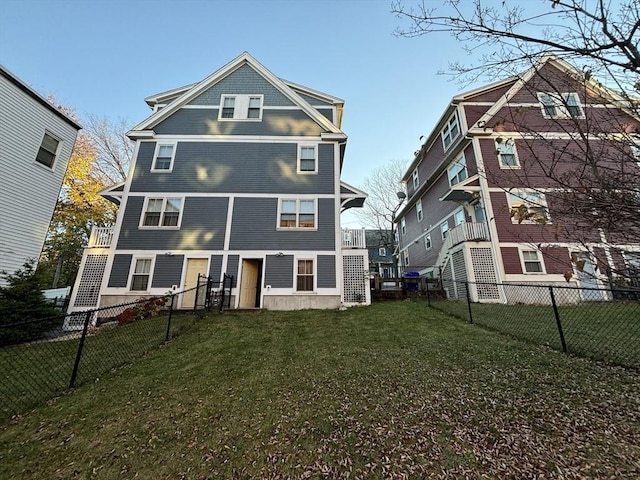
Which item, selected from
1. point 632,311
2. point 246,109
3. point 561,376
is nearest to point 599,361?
point 561,376

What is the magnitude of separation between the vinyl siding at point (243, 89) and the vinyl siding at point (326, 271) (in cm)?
878

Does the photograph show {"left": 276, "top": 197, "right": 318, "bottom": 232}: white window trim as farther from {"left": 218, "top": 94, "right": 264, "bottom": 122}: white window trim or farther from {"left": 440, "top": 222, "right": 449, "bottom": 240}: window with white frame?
{"left": 440, "top": 222, "right": 449, "bottom": 240}: window with white frame

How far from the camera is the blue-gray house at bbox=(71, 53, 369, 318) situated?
1159 cm

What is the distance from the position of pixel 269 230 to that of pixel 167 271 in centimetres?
481

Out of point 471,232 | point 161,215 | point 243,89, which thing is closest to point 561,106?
point 471,232

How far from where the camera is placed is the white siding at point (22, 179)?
10492 millimetres

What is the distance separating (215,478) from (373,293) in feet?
38.4

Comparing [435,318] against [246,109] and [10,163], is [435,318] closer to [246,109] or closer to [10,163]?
[246,109]

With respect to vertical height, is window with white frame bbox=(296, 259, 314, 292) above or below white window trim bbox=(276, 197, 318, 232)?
below

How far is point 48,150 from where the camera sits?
12172mm

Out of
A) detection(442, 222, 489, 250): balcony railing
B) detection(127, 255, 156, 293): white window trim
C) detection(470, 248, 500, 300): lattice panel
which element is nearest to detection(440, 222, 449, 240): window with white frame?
detection(442, 222, 489, 250): balcony railing

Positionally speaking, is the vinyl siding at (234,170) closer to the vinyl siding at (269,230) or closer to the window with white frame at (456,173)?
the vinyl siding at (269,230)

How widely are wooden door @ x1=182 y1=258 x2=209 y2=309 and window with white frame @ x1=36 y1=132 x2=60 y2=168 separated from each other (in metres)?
8.01

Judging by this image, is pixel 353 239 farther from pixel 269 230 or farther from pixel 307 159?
pixel 307 159
